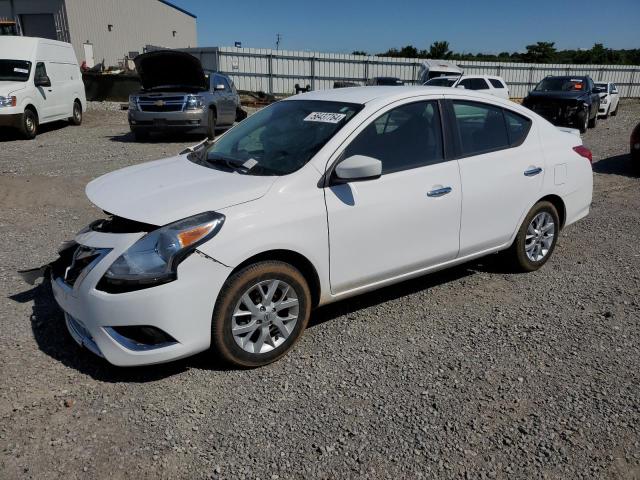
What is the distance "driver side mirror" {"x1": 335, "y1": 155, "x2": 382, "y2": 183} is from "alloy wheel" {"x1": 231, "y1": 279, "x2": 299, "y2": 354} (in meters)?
0.80

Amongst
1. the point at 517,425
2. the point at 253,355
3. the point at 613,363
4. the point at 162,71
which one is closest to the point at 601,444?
the point at 517,425

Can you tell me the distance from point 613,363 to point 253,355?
237cm

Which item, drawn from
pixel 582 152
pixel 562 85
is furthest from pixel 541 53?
pixel 582 152

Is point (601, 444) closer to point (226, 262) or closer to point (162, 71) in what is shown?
point (226, 262)

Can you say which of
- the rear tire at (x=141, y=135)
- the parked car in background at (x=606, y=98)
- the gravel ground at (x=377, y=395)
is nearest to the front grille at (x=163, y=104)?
the rear tire at (x=141, y=135)

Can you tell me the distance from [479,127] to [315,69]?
86.1 ft

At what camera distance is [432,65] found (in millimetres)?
24156

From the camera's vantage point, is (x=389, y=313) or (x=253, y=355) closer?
(x=253, y=355)

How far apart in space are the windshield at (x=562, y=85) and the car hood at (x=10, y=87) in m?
15.3

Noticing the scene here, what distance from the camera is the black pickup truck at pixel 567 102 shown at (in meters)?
16.7

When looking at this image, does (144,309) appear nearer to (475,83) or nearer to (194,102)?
(194,102)

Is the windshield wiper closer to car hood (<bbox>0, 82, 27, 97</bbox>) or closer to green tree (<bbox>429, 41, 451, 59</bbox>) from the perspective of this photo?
car hood (<bbox>0, 82, 27, 97</bbox>)

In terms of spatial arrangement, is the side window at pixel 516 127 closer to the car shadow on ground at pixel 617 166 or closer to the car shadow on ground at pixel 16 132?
the car shadow on ground at pixel 617 166

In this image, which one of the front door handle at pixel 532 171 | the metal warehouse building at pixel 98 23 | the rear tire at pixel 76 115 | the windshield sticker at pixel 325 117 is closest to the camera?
the windshield sticker at pixel 325 117
